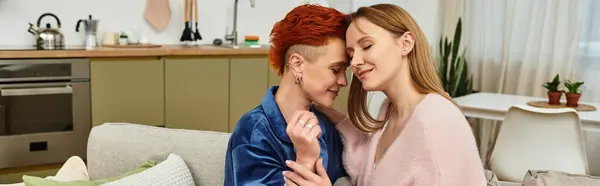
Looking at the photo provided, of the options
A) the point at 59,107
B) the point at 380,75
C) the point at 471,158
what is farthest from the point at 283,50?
the point at 59,107

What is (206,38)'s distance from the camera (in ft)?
16.6

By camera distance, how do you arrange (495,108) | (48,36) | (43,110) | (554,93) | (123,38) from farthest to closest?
1. (123,38)
2. (48,36)
3. (43,110)
4. (554,93)
5. (495,108)

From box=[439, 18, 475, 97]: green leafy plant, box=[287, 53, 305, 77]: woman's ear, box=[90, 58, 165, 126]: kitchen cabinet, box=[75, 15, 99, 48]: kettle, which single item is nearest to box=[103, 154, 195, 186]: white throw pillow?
box=[287, 53, 305, 77]: woman's ear

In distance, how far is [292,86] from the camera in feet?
5.28

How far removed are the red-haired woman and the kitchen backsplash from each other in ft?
10.6

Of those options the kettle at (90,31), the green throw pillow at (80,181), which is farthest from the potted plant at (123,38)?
the green throw pillow at (80,181)

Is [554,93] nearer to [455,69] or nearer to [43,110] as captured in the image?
[455,69]

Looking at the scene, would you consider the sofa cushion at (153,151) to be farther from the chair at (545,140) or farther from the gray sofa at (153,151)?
the chair at (545,140)

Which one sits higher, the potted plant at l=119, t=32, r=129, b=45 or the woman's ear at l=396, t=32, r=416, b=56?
the woman's ear at l=396, t=32, r=416, b=56

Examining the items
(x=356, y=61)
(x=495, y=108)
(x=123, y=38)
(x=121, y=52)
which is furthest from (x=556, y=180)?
(x=123, y=38)

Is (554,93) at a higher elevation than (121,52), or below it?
below

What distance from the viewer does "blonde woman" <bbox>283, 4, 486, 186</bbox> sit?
1346 mm

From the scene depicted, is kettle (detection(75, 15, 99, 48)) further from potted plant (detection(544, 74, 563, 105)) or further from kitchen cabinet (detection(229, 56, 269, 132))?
potted plant (detection(544, 74, 563, 105))

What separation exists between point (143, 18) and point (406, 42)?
3.63 m
